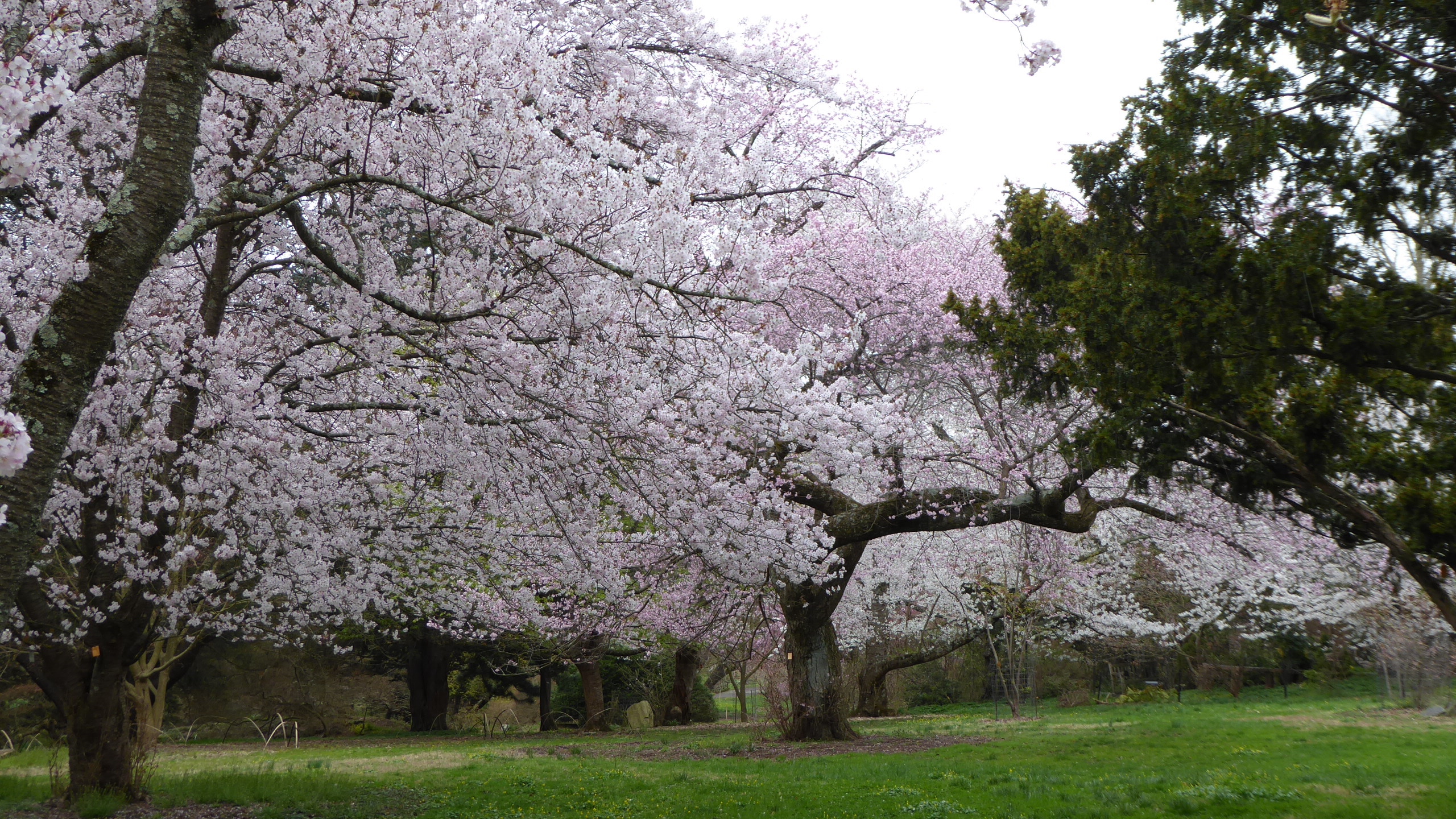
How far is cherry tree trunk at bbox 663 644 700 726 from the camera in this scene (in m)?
22.8

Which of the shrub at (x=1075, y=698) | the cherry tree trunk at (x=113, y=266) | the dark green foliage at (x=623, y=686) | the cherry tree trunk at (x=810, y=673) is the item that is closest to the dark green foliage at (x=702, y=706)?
the dark green foliage at (x=623, y=686)

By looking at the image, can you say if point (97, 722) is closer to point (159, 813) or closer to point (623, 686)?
point (159, 813)

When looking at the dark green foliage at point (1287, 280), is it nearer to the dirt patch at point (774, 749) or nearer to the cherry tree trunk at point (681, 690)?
the dirt patch at point (774, 749)

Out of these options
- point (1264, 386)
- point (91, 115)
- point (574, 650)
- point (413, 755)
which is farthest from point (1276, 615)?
point (91, 115)

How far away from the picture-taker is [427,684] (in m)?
22.6

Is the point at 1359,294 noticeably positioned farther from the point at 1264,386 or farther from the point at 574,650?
the point at 574,650

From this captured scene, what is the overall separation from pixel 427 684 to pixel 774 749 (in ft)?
39.7

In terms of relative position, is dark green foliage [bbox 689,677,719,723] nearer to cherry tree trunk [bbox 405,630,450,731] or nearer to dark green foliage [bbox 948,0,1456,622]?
cherry tree trunk [bbox 405,630,450,731]

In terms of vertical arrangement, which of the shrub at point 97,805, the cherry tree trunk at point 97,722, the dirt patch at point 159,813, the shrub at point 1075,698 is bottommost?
the shrub at point 1075,698

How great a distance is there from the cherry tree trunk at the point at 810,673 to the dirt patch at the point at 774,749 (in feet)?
0.96

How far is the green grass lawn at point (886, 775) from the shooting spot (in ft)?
25.1

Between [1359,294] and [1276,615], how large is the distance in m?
20.7

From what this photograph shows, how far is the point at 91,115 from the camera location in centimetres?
714

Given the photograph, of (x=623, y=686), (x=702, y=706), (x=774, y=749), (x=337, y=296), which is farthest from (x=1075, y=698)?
(x=337, y=296)
